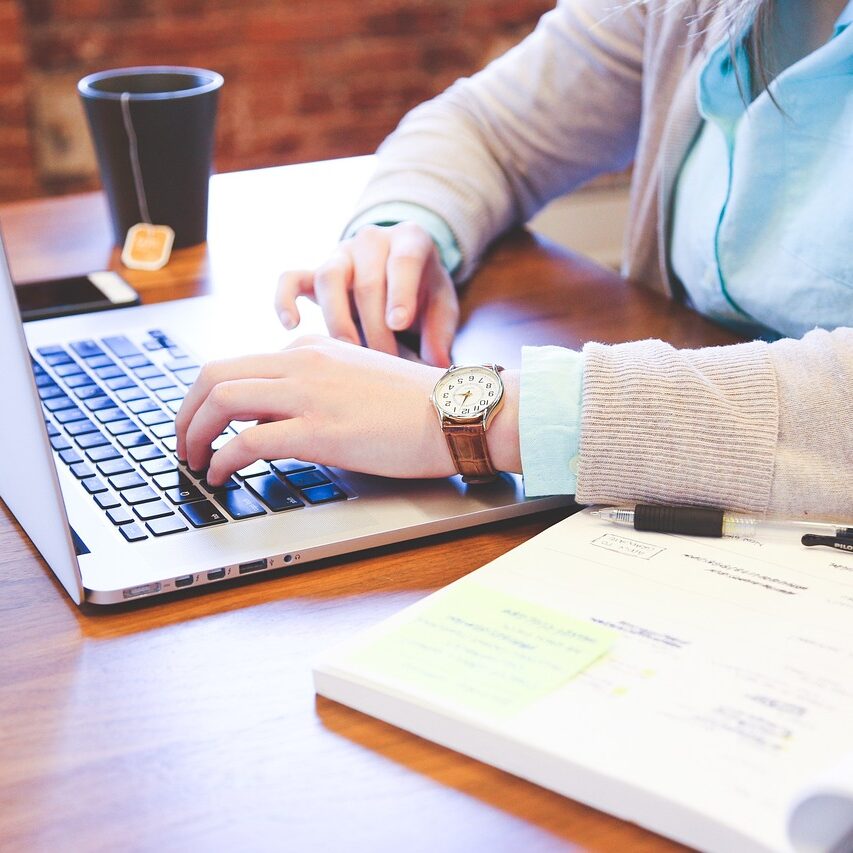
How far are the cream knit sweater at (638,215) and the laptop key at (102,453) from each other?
295mm

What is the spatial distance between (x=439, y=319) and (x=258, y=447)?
0.30 meters

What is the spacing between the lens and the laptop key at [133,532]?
0.62m

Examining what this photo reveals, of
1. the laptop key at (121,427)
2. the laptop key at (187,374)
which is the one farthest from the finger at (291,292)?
the laptop key at (121,427)

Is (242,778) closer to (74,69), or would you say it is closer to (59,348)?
(59,348)

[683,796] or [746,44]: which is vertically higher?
[746,44]

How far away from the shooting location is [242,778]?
0.46 m

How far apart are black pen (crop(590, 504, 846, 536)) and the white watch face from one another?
111 mm

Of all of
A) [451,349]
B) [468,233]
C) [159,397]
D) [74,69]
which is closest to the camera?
[159,397]

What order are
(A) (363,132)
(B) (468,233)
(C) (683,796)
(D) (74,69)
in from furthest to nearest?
(A) (363,132), (D) (74,69), (B) (468,233), (C) (683,796)

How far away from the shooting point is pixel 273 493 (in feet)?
2.21

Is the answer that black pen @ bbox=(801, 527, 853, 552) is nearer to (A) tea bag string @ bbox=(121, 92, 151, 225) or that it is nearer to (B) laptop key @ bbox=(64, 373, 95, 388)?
(B) laptop key @ bbox=(64, 373, 95, 388)

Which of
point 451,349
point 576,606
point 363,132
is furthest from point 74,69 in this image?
point 576,606

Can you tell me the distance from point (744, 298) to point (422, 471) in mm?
363

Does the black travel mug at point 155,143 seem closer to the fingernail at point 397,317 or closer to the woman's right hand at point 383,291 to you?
the woman's right hand at point 383,291
